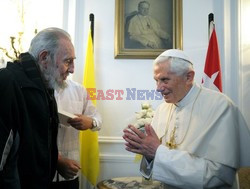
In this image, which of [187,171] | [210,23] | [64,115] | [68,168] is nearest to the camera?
[187,171]

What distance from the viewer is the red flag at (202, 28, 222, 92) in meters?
3.66

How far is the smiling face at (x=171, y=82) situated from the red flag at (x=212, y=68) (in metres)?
1.58

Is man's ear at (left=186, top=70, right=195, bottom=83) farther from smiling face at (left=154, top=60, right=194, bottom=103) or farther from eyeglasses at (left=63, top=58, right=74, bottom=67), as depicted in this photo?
eyeglasses at (left=63, top=58, right=74, bottom=67)

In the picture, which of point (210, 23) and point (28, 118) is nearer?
point (28, 118)

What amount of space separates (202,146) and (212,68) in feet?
6.63

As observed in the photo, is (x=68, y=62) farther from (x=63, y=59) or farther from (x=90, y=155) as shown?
(x=90, y=155)

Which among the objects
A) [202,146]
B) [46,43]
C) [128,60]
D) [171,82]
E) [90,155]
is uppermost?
[128,60]

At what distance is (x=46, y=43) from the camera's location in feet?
5.94

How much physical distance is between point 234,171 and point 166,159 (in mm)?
533

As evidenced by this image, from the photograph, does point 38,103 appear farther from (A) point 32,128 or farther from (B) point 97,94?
(B) point 97,94

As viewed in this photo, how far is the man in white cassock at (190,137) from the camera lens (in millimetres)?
1813

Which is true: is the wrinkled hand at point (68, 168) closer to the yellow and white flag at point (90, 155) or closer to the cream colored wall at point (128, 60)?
the yellow and white flag at point (90, 155)

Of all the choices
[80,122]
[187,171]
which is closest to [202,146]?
[187,171]

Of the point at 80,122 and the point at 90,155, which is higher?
the point at 80,122
